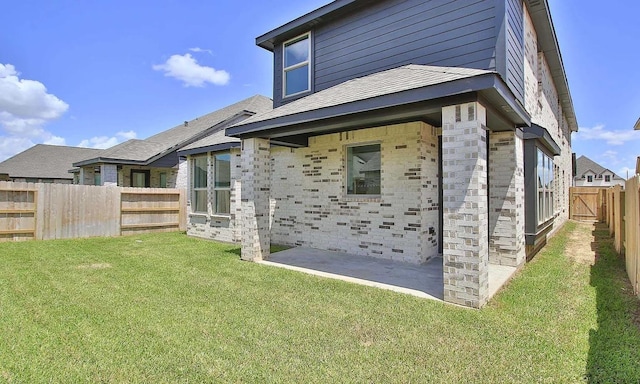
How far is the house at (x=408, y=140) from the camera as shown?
4363 millimetres

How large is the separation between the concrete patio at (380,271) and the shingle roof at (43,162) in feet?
74.6

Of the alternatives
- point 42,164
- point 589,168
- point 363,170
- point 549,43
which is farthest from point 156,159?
point 589,168

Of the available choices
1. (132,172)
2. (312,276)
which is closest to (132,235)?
(132,172)

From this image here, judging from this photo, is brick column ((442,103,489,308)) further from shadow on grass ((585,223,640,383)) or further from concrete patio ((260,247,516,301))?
shadow on grass ((585,223,640,383))

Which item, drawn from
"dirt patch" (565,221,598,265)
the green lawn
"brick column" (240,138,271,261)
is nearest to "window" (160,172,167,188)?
the green lawn

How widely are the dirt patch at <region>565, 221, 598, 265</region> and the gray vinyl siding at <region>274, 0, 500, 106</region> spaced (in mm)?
4415

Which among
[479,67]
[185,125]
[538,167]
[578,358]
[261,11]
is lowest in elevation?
[578,358]

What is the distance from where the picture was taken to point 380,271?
6.06 m

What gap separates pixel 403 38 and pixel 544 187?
5236 mm

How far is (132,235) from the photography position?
11.5 m

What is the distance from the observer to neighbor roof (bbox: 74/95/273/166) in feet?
49.9

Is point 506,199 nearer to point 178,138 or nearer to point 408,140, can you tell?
point 408,140

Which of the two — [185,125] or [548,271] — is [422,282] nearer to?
[548,271]

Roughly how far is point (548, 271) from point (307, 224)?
211 inches
